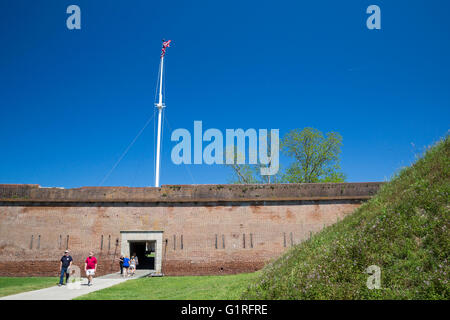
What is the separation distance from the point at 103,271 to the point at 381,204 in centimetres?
1586

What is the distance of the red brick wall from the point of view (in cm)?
1816

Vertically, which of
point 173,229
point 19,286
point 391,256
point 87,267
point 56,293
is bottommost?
point 19,286

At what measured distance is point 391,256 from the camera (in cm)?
583

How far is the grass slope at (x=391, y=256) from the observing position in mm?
5164

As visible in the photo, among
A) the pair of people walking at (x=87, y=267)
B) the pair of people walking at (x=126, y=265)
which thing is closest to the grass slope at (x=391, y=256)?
the pair of people walking at (x=87, y=267)

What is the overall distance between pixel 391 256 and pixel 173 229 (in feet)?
47.7

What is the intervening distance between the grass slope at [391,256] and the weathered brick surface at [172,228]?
34.7ft

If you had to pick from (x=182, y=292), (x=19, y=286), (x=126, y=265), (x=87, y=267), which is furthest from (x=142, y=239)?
(x=182, y=292)

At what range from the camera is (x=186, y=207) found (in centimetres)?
1911

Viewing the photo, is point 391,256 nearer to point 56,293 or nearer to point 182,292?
point 182,292

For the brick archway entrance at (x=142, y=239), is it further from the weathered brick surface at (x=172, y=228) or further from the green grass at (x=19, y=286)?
the green grass at (x=19, y=286)

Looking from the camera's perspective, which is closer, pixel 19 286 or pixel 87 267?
pixel 87 267
